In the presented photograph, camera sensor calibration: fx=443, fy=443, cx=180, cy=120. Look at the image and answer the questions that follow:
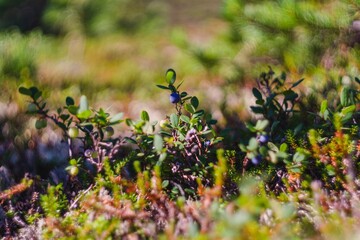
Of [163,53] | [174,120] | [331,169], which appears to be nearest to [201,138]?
[174,120]

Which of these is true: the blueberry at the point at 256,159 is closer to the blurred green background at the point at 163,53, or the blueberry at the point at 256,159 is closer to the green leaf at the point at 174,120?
the green leaf at the point at 174,120

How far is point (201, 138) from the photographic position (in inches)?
82.0

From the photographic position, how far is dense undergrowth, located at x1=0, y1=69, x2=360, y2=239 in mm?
1619

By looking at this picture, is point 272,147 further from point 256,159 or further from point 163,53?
point 163,53

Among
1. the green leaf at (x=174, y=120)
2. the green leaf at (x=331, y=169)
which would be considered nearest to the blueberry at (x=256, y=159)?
the green leaf at (x=331, y=169)

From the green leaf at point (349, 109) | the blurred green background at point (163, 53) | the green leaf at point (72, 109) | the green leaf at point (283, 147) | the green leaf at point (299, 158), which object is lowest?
the blurred green background at point (163, 53)

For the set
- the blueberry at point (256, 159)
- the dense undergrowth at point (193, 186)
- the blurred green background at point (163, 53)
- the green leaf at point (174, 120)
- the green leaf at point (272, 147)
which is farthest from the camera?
the blurred green background at point (163, 53)

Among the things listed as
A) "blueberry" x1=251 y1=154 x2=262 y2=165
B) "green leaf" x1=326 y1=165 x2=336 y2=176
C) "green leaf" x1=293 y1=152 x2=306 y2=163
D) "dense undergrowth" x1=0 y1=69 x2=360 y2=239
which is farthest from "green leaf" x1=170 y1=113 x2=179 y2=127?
"green leaf" x1=326 y1=165 x2=336 y2=176

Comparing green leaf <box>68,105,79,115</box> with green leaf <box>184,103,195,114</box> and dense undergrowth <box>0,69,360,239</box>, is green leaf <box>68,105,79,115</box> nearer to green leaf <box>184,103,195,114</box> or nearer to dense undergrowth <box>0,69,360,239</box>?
dense undergrowth <box>0,69,360,239</box>

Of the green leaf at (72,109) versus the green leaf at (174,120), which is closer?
the green leaf at (72,109)

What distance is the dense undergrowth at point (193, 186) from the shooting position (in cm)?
162

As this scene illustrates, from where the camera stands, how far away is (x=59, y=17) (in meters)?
6.19

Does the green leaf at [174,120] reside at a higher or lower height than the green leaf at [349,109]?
lower

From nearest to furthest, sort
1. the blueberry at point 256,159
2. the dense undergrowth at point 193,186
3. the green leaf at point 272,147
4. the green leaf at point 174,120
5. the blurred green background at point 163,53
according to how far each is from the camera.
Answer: the dense undergrowth at point 193,186, the blueberry at point 256,159, the green leaf at point 272,147, the green leaf at point 174,120, the blurred green background at point 163,53
